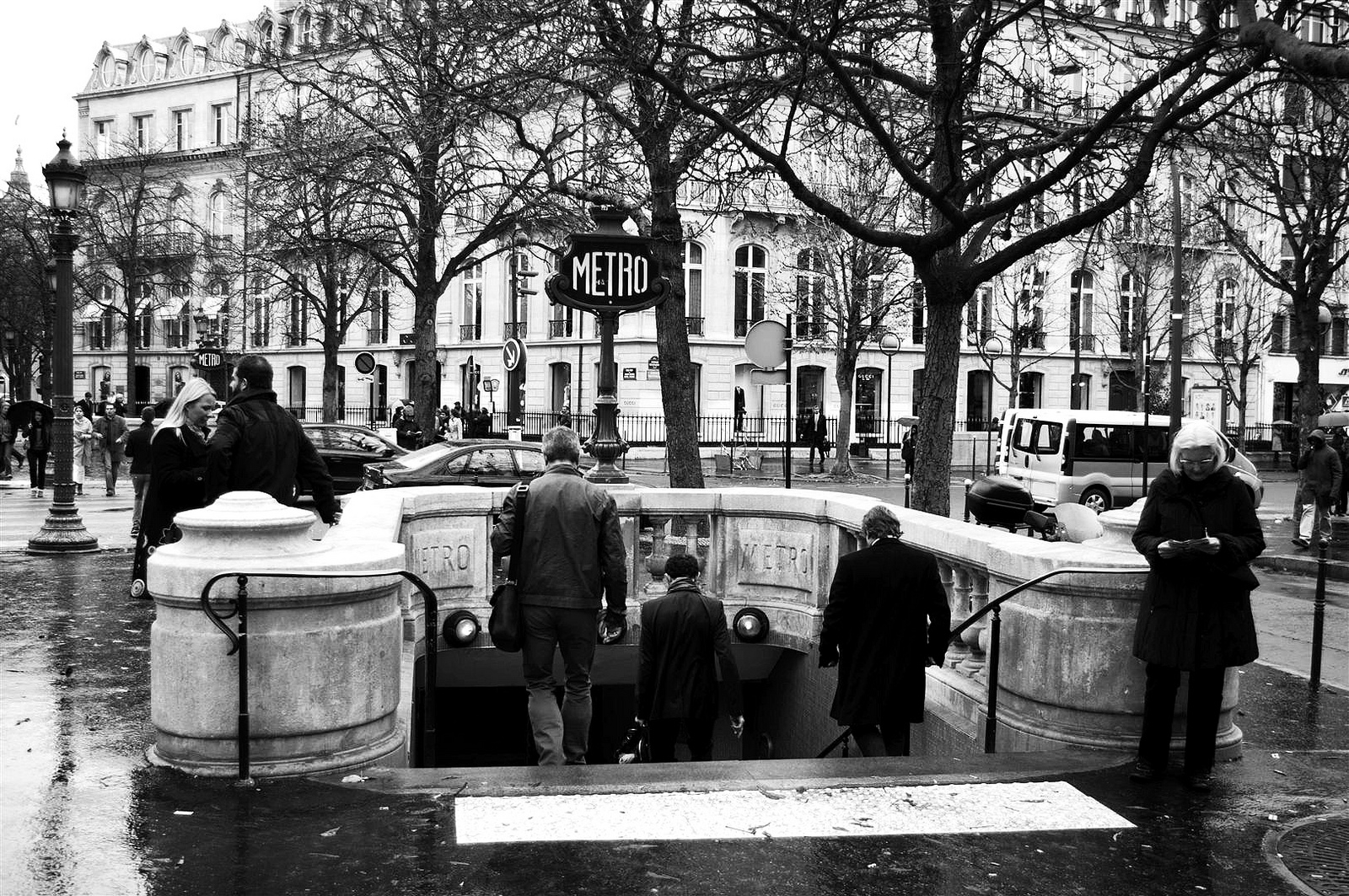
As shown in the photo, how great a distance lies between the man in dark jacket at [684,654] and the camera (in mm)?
7875

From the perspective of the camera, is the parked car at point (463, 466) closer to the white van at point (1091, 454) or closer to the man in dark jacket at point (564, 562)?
the man in dark jacket at point (564, 562)

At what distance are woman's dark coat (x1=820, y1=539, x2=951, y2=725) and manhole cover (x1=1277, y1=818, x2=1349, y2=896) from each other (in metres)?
2.01

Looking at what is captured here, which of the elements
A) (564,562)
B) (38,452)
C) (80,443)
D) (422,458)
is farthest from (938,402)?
(80,443)

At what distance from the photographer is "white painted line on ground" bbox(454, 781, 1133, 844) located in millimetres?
5125

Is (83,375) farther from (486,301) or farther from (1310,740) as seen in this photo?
(1310,740)

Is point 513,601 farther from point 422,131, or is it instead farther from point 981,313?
point 981,313

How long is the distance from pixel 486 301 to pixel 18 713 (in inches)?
1919

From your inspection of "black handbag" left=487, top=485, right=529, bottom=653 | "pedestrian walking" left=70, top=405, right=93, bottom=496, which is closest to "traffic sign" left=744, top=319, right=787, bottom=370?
"black handbag" left=487, top=485, right=529, bottom=653

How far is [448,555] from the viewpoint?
9477 millimetres

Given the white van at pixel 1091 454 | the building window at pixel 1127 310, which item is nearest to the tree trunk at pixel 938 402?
the white van at pixel 1091 454

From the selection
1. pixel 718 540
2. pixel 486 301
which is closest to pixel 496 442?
pixel 718 540

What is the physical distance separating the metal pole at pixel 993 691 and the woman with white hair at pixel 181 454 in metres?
6.41

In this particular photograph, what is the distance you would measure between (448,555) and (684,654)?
7.86ft

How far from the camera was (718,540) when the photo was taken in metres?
10.4
